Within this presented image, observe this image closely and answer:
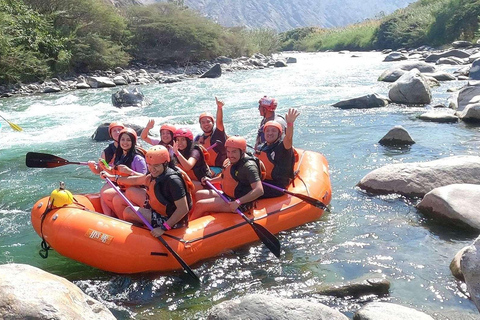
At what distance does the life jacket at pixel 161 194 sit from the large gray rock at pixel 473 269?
221 centimetres

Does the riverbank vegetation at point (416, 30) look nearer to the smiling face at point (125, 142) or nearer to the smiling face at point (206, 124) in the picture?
the smiling face at point (206, 124)

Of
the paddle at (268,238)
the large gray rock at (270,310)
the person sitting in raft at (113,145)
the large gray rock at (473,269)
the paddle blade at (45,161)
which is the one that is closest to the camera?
the large gray rock at (270,310)

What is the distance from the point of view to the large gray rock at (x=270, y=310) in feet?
9.32

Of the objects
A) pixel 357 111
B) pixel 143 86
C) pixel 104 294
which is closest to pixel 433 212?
→ pixel 104 294

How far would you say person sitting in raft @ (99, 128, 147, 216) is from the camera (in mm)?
4711

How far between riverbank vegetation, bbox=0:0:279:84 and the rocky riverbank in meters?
0.49

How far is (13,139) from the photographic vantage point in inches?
364

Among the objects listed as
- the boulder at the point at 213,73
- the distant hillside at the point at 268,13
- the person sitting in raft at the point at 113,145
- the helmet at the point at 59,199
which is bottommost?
the boulder at the point at 213,73

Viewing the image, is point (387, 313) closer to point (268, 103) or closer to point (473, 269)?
point (473, 269)

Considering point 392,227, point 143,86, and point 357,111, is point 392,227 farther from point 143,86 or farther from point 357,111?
point 143,86

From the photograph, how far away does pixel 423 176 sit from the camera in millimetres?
5461

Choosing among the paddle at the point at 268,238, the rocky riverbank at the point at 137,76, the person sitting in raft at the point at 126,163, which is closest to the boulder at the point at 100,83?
the rocky riverbank at the point at 137,76

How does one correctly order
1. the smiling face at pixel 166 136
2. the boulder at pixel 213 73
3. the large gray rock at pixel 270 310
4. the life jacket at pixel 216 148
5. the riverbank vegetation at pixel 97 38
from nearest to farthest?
the large gray rock at pixel 270 310
the smiling face at pixel 166 136
the life jacket at pixel 216 148
the riverbank vegetation at pixel 97 38
the boulder at pixel 213 73

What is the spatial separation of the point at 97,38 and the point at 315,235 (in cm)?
1777
